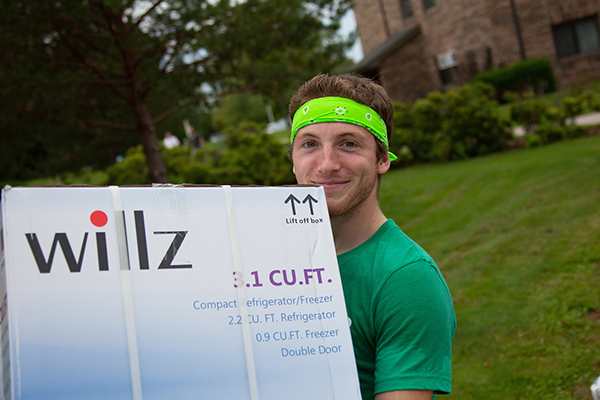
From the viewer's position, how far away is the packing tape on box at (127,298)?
1.42 m

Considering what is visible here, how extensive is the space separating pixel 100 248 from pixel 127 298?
0.15 metres

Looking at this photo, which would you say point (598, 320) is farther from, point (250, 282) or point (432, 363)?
point (250, 282)

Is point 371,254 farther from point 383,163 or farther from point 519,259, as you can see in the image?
point 519,259

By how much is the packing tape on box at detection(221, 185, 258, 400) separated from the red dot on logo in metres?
0.32

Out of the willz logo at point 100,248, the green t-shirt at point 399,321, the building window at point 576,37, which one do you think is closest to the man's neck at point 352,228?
the green t-shirt at point 399,321

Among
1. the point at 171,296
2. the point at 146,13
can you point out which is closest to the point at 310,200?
the point at 171,296

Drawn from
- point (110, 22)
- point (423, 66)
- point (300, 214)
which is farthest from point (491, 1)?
point (300, 214)

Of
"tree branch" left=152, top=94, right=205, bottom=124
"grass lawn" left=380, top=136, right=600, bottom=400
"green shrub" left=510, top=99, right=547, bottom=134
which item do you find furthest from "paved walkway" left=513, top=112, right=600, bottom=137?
"tree branch" left=152, top=94, right=205, bottom=124

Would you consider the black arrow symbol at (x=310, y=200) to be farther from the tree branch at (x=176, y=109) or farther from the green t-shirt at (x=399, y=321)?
the tree branch at (x=176, y=109)

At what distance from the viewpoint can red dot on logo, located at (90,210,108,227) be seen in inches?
58.1

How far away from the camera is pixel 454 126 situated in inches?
527

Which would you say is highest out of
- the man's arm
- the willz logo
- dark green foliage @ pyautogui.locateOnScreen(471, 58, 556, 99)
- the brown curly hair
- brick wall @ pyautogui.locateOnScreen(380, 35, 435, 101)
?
brick wall @ pyautogui.locateOnScreen(380, 35, 435, 101)

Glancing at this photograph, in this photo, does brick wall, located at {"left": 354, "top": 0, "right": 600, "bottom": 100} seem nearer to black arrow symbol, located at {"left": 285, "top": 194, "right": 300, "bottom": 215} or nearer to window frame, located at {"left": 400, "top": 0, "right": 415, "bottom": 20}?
window frame, located at {"left": 400, "top": 0, "right": 415, "bottom": 20}

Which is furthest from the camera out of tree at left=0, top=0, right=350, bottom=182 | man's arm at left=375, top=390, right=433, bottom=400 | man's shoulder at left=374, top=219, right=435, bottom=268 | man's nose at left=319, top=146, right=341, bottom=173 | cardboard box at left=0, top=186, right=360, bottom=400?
tree at left=0, top=0, right=350, bottom=182
